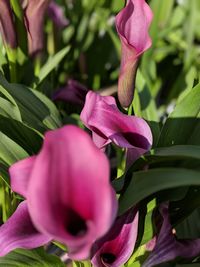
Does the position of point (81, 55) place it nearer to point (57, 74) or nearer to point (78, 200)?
point (57, 74)

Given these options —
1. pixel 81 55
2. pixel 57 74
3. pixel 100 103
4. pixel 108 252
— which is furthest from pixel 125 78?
pixel 81 55

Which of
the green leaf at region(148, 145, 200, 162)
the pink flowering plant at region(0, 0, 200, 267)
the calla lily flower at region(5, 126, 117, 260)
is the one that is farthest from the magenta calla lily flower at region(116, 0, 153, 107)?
the calla lily flower at region(5, 126, 117, 260)

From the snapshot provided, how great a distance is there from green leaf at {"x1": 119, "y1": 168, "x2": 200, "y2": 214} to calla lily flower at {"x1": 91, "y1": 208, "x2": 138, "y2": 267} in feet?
0.12

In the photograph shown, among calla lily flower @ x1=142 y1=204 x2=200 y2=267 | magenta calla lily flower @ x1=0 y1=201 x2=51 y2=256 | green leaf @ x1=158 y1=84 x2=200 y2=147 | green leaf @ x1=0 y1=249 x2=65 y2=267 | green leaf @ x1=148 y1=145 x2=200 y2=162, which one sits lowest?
green leaf @ x1=0 y1=249 x2=65 y2=267

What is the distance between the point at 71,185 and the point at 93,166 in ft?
0.08

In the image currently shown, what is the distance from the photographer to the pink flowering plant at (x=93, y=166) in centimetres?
32

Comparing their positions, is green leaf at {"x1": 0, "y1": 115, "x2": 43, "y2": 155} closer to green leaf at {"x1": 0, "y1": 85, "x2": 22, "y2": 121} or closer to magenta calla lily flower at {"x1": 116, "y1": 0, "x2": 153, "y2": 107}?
green leaf at {"x1": 0, "y1": 85, "x2": 22, "y2": 121}

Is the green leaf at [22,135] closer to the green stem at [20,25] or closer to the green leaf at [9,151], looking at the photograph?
the green leaf at [9,151]

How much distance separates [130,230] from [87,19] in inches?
28.2

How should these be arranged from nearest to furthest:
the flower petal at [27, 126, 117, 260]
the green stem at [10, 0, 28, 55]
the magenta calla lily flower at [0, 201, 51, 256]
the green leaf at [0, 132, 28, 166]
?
the flower petal at [27, 126, 117, 260]
the magenta calla lily flower at [0, 201, 51, 256]
the green leaf at [0, 132, 28, 166]
the green stem at [10, 0, 28, 55]

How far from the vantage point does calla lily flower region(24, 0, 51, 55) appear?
654mm

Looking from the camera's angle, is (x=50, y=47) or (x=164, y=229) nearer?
(x=164, y=229)

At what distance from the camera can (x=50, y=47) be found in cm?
102

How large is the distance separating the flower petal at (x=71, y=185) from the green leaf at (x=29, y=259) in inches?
9.9
